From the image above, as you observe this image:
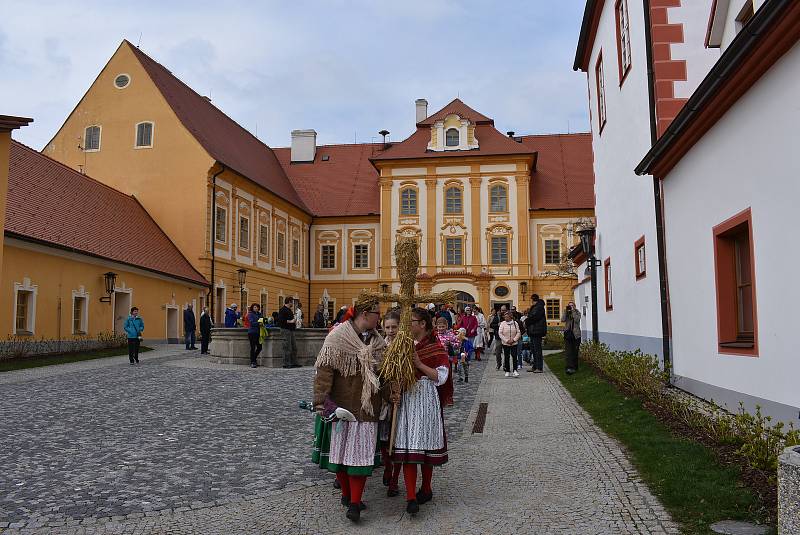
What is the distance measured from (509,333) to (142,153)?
78.9ft

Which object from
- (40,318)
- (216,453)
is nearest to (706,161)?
(216,453)

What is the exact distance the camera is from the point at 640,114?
512 inches

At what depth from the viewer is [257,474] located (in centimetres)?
669

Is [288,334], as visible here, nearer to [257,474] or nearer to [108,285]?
[108,285]

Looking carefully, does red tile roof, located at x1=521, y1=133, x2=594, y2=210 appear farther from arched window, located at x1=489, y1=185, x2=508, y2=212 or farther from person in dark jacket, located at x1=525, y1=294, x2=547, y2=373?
person in dark jacket, located at x1=525, y1=294, x2=547, y2=373

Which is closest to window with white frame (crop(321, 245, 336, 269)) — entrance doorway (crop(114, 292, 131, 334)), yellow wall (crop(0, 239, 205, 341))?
yellow wall (crop(0, 239, 205, 341))

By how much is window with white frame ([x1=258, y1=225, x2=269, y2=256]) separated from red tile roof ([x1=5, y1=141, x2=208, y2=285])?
23.2ft

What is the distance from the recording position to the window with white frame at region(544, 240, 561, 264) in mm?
42969

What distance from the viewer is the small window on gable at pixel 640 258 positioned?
506 inches

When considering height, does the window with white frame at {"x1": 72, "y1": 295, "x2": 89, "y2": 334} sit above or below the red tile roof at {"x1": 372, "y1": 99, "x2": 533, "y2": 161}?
below

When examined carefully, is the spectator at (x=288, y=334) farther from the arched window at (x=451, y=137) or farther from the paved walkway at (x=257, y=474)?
the arched window at (x=451, y=137)

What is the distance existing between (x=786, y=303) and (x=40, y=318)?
20617 mm

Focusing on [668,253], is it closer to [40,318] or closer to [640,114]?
[640,114]

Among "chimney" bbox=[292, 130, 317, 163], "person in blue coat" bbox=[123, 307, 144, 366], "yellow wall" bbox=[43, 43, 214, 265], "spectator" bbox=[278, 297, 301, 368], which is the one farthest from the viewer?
"chimney" bbox=[292, 130, 317, 163]
